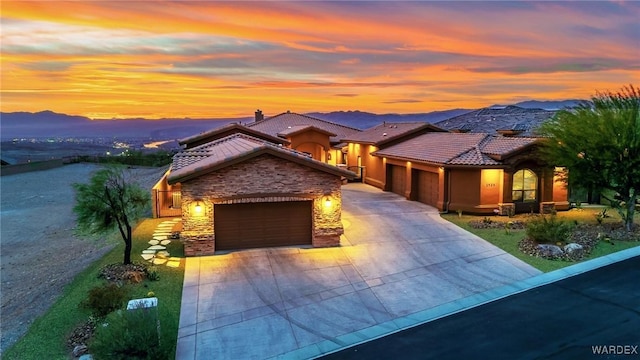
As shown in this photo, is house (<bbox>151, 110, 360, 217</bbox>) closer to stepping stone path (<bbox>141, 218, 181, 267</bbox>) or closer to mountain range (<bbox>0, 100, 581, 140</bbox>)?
stepping stone path (<bbox>141, 218, 181, 267</bbox>)

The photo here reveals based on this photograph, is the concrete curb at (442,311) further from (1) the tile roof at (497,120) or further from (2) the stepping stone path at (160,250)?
(1) the tile roof at (497,120)

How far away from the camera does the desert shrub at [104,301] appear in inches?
421

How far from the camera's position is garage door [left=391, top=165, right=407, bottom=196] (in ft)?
89.1

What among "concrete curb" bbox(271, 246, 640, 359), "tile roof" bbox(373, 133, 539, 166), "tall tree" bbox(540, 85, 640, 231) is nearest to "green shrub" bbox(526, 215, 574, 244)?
"concrete curb" bbox(271, 246, 640, 359)

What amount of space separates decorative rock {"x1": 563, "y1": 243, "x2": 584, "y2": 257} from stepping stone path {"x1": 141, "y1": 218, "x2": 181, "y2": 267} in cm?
1436

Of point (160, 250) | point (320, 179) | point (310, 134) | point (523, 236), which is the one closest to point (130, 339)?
point (160, 250)

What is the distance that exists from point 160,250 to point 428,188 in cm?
1540

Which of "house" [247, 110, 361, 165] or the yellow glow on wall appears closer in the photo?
the yellow glow on wall

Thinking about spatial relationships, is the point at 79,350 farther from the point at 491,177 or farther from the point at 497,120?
the point at 497,120

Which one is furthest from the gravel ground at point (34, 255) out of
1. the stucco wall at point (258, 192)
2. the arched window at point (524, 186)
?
the arched window at point (524, 186)

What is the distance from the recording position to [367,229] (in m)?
18.7

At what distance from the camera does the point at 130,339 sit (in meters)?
8.03

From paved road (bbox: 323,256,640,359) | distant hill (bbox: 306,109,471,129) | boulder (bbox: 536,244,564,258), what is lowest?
paved road (bbox: 323,256,640,359)

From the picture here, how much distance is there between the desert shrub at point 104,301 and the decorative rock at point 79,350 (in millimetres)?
1389
